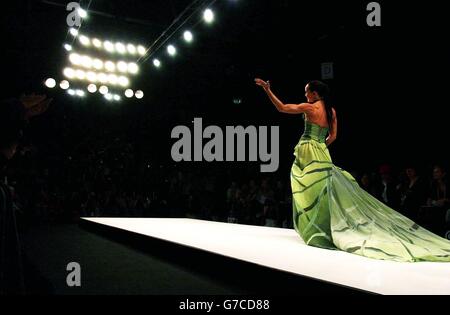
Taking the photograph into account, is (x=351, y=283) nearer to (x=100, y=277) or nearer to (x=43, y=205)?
(x=100, y=277)

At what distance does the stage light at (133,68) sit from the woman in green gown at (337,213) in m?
4.72

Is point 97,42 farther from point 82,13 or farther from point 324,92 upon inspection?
point 324,92

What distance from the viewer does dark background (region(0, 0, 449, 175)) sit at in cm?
456

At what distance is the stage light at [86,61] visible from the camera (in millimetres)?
6791

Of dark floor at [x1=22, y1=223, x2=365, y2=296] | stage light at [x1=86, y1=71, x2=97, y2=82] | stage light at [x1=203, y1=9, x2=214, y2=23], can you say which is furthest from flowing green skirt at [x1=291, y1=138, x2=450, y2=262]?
stage light at [x1=86, y1=71, x2=97, y2=82]

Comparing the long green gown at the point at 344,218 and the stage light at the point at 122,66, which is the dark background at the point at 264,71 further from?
the long green gown at the point at 344,218

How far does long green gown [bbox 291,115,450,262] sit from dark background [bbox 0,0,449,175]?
2.06m

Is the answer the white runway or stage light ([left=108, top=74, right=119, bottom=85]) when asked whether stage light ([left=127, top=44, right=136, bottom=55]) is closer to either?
stage light ([left=108, top=74, right=119, bottom=85])

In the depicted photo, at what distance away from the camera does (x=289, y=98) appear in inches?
253

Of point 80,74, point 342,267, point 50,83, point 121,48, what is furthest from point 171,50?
point 342,267


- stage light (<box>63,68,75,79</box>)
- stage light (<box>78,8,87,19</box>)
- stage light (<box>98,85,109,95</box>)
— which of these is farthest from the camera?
stage light (<box>98,85,109,95</box>)

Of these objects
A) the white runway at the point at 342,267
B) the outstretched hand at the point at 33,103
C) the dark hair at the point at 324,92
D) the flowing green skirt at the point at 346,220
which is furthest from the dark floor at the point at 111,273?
the dark hair at the point at 324,92

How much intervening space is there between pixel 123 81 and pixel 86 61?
0.74 metres

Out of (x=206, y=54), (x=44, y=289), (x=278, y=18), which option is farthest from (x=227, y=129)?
(x=44, y=289)
